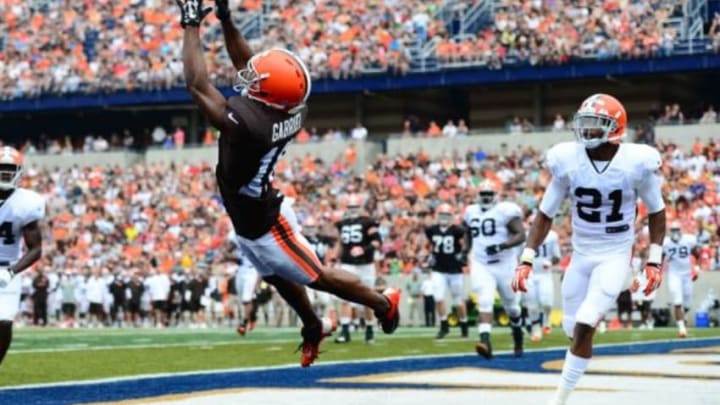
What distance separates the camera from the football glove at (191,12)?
7.23 m

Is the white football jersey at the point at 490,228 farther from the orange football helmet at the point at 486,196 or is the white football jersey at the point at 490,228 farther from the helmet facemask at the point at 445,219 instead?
the helmet facemask at the point at 445,219

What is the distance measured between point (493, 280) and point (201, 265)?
15892mm

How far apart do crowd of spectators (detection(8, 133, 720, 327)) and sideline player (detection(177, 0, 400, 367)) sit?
17.4 metres

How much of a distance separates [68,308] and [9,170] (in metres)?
22.7

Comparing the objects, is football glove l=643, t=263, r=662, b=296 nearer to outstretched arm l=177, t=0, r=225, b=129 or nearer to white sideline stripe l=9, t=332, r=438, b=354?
outstretched arm l=177, t=0, r=225, b=129

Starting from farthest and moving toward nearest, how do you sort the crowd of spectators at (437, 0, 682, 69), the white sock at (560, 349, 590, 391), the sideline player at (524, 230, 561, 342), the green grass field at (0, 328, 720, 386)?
the crowd of spectators at (437, 0, 682, 69), the sideline player at (524, 230, 561, 342), the green grass field at (0, 328, 720, 386), the white sock at (560, 349, 590, 391)

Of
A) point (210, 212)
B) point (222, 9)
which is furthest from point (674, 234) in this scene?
point (222, 9)

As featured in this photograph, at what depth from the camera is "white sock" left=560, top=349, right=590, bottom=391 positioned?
7.69 meters

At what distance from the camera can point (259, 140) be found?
7.30 m

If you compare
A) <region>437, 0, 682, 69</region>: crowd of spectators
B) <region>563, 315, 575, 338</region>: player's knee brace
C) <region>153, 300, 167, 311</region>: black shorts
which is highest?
<region>437, 0, 682, 69</region>: crowd of spectators

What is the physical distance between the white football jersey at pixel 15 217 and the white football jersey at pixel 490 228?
21.4 ft

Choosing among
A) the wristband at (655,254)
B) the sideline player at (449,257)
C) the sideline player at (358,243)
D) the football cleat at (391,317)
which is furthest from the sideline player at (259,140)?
the sideline player at (449,257)

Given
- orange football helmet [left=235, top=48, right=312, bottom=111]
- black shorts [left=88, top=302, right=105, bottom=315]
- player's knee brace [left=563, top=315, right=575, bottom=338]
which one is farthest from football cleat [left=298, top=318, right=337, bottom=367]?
black shorts [left=88, top=302, right=105, bottom=315]

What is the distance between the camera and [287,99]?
24.2 feet
